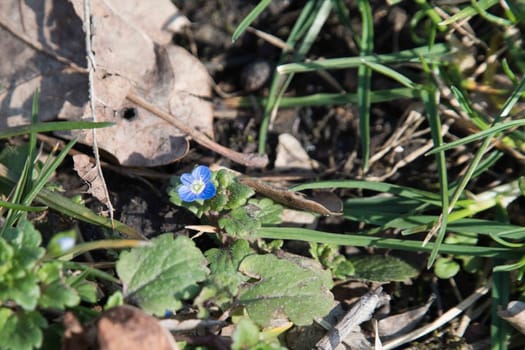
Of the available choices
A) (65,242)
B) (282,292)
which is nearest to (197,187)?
(282,292)

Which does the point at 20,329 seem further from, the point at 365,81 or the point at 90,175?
the point at 365,81

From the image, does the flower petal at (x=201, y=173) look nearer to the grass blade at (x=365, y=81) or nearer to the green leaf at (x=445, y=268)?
the grass blade at (x=365, y=81)

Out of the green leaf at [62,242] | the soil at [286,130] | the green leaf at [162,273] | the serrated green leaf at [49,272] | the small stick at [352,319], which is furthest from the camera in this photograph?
the soil at [286,130]

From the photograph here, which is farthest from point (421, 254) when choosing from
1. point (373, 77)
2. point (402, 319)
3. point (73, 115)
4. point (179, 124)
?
point (73, 115)

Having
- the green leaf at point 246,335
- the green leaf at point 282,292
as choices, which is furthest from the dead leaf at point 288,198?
the green leaf at point 246,335

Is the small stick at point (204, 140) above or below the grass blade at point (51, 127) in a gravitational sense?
below

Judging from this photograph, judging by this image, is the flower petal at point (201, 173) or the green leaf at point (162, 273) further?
the flower petal at point (201, 173)

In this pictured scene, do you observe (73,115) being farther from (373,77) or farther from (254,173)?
(373,77)

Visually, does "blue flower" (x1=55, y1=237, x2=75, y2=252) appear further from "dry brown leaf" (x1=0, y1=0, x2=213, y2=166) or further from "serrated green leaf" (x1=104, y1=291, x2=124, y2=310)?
"dry brown leaf" (x1=0, y1=0, x2=213, y2=166)
